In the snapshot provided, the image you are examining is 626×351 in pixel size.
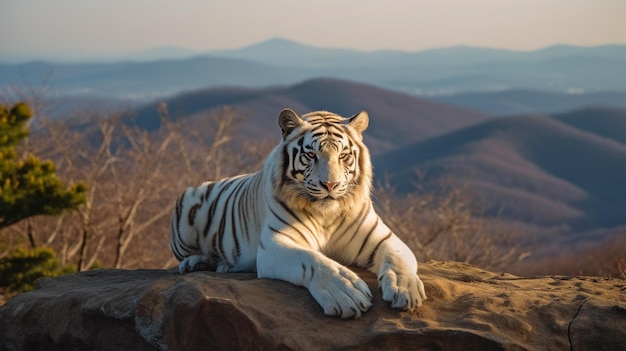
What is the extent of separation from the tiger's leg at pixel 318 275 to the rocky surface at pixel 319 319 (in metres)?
0.06

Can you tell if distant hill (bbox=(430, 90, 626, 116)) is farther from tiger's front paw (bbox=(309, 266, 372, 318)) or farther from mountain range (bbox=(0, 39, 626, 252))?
tiger's front paw (bbox=(309, 266, 372, 318))

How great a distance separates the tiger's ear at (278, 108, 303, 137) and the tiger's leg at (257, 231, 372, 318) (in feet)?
2.29

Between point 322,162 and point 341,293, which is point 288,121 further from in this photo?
point 341,293

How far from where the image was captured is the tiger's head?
4.28m

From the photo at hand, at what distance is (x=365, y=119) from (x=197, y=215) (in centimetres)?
180

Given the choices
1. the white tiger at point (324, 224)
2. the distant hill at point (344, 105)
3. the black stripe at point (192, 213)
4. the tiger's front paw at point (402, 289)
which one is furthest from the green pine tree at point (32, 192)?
the distant hill at point (344, 105)

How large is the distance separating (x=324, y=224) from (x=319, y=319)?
2.94ft

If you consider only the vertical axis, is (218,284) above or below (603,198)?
above

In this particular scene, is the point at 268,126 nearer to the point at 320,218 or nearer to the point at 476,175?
the point at 476,175

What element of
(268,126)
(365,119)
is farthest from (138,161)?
(268,126)

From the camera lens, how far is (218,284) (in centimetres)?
403

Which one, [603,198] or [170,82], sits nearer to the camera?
[603,198]

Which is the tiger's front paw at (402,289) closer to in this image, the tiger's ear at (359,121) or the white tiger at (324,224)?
the white tiger at (324,224)

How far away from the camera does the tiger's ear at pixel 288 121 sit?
179 inches
